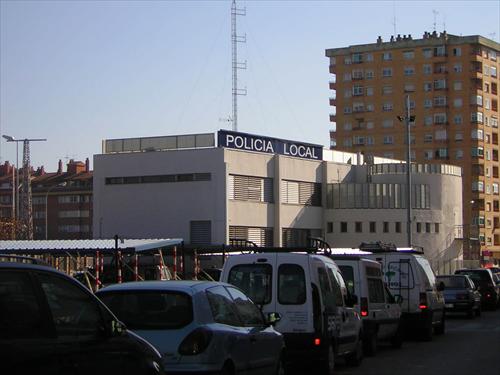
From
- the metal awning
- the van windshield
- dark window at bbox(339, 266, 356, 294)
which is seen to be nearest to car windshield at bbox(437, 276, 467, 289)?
the metal awning

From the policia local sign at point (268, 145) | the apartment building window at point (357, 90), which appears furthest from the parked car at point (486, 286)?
the apartment building window at point (357, 90)

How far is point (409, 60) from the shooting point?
117062 mm

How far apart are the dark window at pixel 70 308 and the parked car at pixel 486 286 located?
3510cm

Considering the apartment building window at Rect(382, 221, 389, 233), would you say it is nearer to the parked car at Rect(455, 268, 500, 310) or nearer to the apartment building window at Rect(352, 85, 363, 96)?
the parked car at Rect(455, 268, 500, 310)

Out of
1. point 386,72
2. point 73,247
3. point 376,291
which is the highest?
point 386,72

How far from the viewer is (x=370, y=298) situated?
18.8 m

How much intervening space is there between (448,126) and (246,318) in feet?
352

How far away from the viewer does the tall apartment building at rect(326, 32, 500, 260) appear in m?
115

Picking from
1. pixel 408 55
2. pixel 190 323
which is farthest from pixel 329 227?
pixel 190 323

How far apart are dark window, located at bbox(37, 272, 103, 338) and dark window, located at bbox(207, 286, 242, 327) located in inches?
115

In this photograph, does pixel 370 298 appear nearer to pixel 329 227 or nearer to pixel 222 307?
pixel 222 307

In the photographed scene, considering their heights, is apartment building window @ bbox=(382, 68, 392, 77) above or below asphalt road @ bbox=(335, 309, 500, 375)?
above

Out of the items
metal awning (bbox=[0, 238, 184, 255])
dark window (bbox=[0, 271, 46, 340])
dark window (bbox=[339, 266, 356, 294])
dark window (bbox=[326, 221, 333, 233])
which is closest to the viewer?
dark window (bbox=[0, 271, 46, 340])

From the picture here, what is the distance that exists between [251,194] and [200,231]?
513cm
